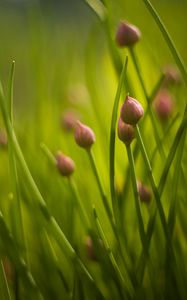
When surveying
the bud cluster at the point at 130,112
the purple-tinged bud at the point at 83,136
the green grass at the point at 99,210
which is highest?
the bud cluster at the point at 130,112

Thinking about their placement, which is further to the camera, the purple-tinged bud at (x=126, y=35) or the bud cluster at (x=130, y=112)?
the purple-tinged bud at (x=126, y=35)

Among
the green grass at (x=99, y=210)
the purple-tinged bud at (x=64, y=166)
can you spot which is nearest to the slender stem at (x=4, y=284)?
the green grass at (x=99, y=210)

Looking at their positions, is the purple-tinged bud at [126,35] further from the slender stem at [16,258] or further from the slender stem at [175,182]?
the slender stem at [16,258]

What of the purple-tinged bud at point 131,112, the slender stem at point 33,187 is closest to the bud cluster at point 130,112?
the purple-tinged bud at point 131,112

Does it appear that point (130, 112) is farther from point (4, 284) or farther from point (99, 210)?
point (99, 210)

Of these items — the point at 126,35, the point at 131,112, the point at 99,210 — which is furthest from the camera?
the point at 99,210

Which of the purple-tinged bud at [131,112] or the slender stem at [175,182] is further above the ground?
the purple-tinged bud at [131,112]

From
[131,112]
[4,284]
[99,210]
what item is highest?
[131,112]

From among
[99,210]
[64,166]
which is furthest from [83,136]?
[99,210]

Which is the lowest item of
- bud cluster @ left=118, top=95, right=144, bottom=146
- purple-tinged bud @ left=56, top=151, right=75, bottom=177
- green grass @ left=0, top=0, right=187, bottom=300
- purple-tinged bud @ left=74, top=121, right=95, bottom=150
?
green grass @ left=0, top=0, right=187, bottom=300

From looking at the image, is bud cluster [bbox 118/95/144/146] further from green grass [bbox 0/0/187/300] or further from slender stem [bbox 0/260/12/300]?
slender stem [bbox 0/260/12/300]

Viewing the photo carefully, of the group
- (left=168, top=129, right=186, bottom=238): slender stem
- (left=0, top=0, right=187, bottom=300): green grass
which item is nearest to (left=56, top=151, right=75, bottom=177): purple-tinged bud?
(left=0, top=0, right=187, bottom=300): green grass

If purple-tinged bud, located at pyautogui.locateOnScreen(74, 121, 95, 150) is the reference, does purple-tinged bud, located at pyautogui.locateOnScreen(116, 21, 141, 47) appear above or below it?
above
